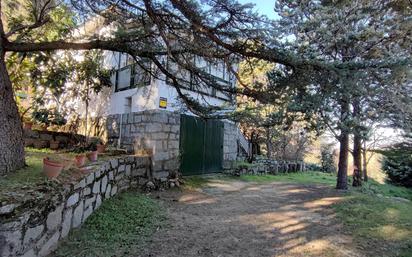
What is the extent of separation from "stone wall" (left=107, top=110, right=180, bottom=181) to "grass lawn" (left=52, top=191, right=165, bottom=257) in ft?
5.51

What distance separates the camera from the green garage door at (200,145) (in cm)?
782

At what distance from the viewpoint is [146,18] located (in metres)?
3.93

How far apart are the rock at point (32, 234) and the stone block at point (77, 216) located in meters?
0.81

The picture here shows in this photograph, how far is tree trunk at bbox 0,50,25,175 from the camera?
3277 mm

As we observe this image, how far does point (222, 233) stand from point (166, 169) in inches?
128

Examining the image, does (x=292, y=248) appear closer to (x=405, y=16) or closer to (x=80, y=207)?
(x=80, y=207)

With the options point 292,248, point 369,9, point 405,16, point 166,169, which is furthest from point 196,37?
point 405,16

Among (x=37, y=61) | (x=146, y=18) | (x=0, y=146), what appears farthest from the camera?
(x=37, y=61)

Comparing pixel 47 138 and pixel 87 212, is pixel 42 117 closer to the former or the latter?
pixel 47 138

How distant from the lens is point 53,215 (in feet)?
9.28

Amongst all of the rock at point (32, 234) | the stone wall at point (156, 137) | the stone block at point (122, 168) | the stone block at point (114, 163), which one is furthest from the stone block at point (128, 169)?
the rock at point (32, 234)

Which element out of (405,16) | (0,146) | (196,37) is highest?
(405,16)

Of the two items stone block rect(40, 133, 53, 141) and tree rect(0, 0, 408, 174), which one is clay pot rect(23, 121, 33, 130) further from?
tree rect(0, 0, 408, 174)

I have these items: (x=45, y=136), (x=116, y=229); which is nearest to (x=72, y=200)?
(x=116, y=229)
